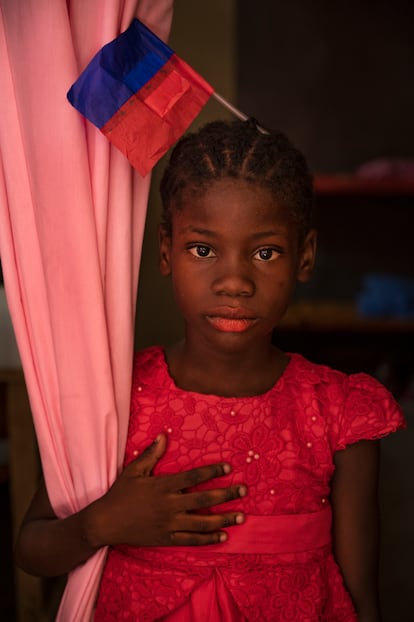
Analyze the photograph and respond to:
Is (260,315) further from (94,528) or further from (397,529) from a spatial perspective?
(397,529)

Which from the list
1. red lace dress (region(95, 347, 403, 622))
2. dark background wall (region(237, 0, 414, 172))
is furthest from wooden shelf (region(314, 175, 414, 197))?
red lace dress (region(95, 347, 403, 622))

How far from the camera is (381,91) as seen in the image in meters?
A: 3.83

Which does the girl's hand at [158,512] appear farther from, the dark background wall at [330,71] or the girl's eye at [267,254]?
the dark background wall at [330,71]

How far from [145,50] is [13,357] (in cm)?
91

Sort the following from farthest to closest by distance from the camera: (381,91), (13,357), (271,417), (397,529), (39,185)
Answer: (381,91) → (13,357) → (397,529) → (271,417) → (39,185)

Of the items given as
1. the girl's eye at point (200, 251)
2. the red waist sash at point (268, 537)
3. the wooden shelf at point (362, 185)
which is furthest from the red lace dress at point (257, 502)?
the wooden shelf at point (362, 185)

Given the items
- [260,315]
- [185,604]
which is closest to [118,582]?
[185,604]

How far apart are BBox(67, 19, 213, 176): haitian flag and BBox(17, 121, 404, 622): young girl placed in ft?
0.29

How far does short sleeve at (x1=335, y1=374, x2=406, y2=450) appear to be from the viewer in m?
1.17

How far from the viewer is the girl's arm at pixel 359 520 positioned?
3.89 feet

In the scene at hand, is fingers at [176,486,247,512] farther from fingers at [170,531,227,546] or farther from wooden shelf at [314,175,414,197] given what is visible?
wooden shelf at [314,175,414,197]

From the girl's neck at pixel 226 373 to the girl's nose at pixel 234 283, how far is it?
0.14 meters

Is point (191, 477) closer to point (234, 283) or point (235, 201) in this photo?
point (234, 283)

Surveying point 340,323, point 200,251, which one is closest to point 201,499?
point 200,251
